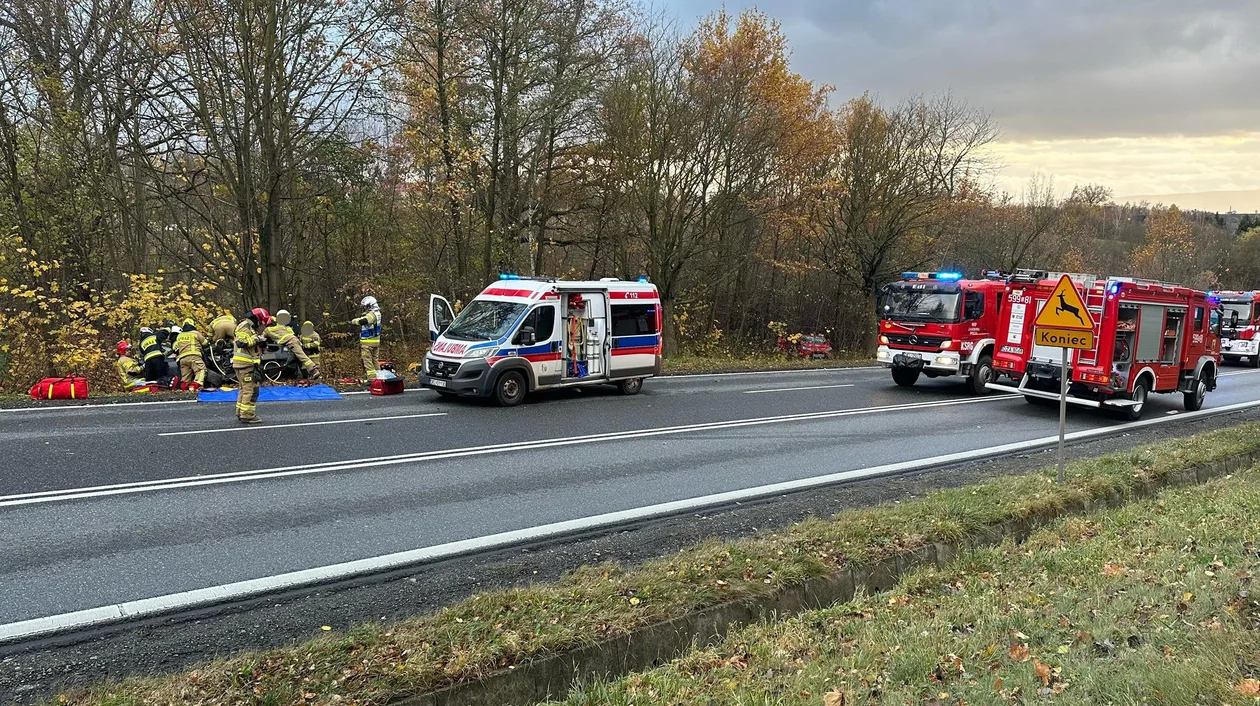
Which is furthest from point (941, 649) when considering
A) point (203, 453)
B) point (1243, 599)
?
point (203, 453)

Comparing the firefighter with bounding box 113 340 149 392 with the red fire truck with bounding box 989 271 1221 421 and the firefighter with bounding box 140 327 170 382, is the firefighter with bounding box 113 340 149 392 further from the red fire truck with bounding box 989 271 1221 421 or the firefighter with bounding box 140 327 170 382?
the red fire truck with bounding box 989 271 1221 421

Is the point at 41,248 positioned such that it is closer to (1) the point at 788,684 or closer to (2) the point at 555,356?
(2) the point at 555,356

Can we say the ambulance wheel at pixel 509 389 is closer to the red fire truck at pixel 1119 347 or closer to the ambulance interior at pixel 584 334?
the ambulance interior at pixel 584 334

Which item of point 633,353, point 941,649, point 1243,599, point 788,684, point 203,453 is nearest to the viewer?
point 788,684

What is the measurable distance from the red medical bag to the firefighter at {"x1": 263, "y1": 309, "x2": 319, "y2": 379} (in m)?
3.07

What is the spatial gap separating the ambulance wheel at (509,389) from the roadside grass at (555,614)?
7.58m

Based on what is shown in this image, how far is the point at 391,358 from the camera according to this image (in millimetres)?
22422

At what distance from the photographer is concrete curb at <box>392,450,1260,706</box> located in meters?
3.84

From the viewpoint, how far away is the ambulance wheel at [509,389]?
43.0 feet

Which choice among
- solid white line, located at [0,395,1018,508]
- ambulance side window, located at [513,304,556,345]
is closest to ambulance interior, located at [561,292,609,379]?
ambulance side window, located at [513,304,556,345]

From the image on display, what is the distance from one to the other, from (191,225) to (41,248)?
3.62m

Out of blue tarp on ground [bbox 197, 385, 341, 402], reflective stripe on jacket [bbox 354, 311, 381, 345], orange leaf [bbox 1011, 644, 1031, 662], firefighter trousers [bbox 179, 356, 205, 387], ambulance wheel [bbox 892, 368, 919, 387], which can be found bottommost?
ambulance wheel [bbox 892, 368, 919, 387]

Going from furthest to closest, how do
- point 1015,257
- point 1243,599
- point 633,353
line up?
point 1015,257 → point 633,353 → point 1243,599

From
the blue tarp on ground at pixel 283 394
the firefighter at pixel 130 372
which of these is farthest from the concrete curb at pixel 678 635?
the firefighter at pixel 130 372
